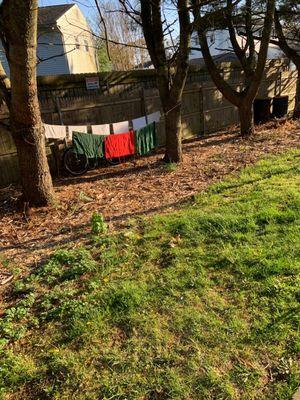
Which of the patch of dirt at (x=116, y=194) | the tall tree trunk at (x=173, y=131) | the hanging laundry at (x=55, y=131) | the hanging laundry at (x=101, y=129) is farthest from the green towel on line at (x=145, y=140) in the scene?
the hanging laundry at (x=55, y=131)

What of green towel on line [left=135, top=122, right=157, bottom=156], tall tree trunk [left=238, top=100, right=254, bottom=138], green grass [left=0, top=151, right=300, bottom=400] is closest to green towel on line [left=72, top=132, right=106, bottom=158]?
green towel on line [left=135, top=122, right=157, bottom=156]

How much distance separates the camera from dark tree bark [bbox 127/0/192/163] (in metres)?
6.84

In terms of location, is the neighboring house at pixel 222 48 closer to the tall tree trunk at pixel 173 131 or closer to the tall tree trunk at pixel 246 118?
the tall tree trunk at pixel 246 118

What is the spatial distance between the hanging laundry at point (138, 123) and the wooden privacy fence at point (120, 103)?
0.67 metres

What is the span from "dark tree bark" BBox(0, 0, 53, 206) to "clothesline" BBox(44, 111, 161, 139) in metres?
1.79

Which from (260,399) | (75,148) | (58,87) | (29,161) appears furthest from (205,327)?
(58,87)

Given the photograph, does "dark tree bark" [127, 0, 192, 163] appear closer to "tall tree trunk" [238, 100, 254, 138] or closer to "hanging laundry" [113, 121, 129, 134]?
"hanging laundry" [113, 121, 129, 134]

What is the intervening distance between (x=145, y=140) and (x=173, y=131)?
118cm

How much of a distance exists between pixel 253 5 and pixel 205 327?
10918 millimetres

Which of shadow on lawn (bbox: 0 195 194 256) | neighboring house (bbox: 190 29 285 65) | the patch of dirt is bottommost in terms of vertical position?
shadow on lawn (bbox: 0 195 194 256)

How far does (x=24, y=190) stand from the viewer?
5.74m

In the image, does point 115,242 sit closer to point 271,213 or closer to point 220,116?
point 271,213

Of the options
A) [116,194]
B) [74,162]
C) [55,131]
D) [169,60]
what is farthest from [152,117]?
[116,194]

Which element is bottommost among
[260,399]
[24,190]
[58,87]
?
[260,399]
